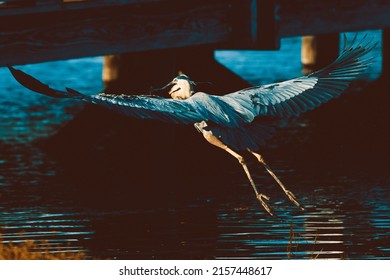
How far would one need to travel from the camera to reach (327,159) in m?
14.8

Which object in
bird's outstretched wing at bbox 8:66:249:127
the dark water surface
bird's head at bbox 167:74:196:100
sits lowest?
the dark water surface

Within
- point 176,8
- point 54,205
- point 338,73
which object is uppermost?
point 176,8

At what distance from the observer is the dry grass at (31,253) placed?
9.74 m

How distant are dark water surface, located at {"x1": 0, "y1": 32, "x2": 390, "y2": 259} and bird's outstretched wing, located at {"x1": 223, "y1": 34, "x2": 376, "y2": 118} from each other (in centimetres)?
109

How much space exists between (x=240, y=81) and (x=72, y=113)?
284cm

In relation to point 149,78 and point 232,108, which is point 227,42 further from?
point 232,108

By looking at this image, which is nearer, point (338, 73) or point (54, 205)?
point (338, 73)

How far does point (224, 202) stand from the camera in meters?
12.4

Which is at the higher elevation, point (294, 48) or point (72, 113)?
point (294, 48)

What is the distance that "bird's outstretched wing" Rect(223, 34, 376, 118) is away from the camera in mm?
9539

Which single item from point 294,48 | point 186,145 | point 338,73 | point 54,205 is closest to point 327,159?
point 186,145

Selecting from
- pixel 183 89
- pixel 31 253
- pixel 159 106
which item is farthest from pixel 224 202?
pixel 159 106

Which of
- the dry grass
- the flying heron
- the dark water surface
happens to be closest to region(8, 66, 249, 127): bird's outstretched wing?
the flying heron

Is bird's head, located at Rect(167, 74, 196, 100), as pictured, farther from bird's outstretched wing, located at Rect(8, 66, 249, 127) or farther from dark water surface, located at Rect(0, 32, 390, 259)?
dark water surface, located at Rect(0, 32, 390, 259)
